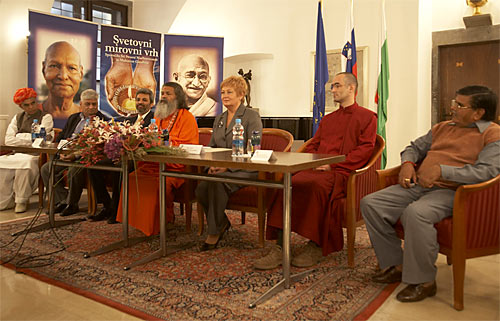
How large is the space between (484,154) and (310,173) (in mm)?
1089

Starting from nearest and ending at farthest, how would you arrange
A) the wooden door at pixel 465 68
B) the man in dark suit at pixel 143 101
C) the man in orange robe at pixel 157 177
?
the man in orange robe at pixel 157 177, the man in dark suit at pixel 143 101, the wooden door at pixel 465 68

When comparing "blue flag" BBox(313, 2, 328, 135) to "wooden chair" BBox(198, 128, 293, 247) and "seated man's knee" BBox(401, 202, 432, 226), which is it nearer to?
"wooden chair" BBox(198, 128, 293, 247)

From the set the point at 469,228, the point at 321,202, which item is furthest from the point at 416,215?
the point at 321,202

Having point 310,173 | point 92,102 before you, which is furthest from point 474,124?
point 92,102

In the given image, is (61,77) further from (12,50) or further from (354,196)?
(354,196)

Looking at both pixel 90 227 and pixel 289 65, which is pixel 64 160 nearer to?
pixel 90 227

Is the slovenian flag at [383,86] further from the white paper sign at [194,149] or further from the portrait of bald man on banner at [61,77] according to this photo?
the portrait of bald man on banner at [61,77]

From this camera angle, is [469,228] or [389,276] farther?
[389,276]

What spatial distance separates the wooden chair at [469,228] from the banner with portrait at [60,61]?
5.43 meters

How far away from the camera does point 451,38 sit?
5461 mm

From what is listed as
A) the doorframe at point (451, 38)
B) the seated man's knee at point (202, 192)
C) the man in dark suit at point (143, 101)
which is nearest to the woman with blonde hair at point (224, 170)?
the seated man's knee at point (202, 192)

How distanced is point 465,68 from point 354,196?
3.80 meters

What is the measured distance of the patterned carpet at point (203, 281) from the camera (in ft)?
7.09

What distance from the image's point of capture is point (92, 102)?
14.4ft
